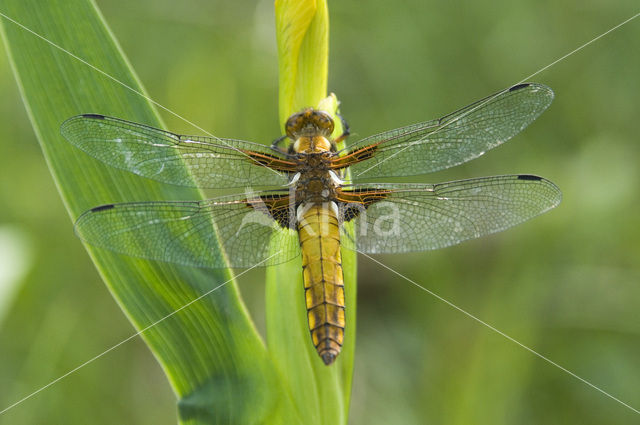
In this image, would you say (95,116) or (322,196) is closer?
(95,116)

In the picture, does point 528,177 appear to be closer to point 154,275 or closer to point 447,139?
point 447,139

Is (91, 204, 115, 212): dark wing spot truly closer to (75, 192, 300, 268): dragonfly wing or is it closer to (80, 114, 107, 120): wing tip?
(75, 192, 300, 268): dragonfly wing

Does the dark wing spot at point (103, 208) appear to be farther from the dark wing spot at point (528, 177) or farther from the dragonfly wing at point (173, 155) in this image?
the dark wing spot at point (528, 177)

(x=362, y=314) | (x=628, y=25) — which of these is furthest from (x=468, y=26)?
(x=362, y=314)

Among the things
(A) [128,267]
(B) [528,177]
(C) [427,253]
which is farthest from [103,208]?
(C) [427,253]

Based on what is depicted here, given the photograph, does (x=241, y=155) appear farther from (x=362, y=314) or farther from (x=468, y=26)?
(x=468, y=26)

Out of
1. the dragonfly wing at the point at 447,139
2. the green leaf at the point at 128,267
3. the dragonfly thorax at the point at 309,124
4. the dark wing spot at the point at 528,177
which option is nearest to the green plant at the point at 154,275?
the green leaf at the point at 128,267

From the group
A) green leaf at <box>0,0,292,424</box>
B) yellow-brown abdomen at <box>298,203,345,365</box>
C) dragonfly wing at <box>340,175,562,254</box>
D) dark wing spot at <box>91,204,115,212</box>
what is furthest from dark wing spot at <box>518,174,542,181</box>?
dark wing spot at <box>91,204,115,212</box>
